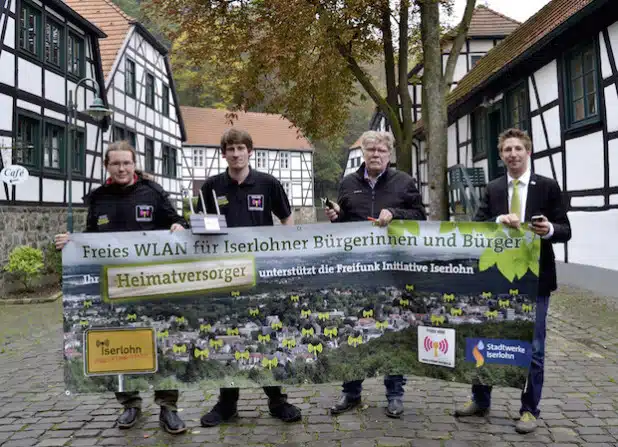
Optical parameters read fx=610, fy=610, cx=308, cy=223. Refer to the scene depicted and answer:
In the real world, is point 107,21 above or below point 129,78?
above

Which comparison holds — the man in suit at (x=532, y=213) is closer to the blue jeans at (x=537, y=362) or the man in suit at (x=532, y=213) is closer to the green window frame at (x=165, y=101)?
the blue jeans at (x=537, y=362)

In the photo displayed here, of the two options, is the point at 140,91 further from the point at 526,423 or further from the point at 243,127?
the point at 243,127

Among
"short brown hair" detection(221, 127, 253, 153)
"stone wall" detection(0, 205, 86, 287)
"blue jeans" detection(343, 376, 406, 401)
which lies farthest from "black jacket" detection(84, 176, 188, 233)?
"stone wall" detection(0, 205, 86, 287)

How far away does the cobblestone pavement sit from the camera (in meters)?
3.81

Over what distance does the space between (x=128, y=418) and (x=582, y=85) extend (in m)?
9.72

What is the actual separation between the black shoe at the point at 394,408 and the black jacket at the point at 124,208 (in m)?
1.88

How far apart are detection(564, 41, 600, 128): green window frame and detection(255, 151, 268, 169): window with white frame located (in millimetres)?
35384

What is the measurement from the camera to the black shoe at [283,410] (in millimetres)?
4164

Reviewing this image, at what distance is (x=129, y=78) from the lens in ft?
72.1

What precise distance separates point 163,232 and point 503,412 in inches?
105

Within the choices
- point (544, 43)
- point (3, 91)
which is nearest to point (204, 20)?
point (3, 91)

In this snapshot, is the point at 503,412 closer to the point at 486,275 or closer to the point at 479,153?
the point at 486,275

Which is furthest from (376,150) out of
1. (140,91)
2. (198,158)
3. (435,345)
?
(198,158)

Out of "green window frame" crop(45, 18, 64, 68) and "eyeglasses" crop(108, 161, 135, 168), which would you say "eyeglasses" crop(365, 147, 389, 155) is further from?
"green window frame" crop(45, 18, 64, 68)
